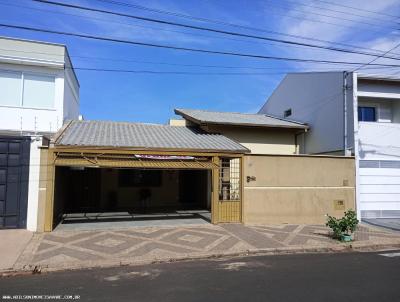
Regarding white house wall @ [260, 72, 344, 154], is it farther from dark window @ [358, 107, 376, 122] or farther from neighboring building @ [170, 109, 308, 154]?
dark window @ [358, 107, 376, 122]

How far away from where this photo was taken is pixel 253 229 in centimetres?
1361

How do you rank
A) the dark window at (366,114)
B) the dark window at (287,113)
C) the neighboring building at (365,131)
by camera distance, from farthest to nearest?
the dark window at (287,113), the dark window at (366,114), the neighboring building at (365,131)

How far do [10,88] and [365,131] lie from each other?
51.7 ft

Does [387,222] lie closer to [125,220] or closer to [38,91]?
[125,220]

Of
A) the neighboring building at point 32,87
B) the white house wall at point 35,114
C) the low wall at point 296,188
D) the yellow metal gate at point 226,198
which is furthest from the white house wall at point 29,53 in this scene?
the low wall at point 296,188

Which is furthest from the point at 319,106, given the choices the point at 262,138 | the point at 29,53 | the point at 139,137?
the point at 29,53

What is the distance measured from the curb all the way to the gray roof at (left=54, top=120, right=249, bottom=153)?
187 inches

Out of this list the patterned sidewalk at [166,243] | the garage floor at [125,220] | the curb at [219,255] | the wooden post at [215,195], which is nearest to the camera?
the curb at [219,255]

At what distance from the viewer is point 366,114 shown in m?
18.5

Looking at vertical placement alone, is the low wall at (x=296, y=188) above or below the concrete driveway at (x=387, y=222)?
above

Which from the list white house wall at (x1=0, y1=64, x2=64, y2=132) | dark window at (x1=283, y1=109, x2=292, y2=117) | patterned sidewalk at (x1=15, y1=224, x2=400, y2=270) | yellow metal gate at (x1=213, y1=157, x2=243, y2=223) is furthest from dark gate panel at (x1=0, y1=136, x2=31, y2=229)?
dark window at (x1=283, y1=109, x2=292, y2=117)

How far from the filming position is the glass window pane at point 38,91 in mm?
17266

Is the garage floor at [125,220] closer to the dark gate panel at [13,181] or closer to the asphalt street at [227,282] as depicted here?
the dark gate panel at [13,181]

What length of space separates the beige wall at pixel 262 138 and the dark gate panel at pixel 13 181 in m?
8.29
